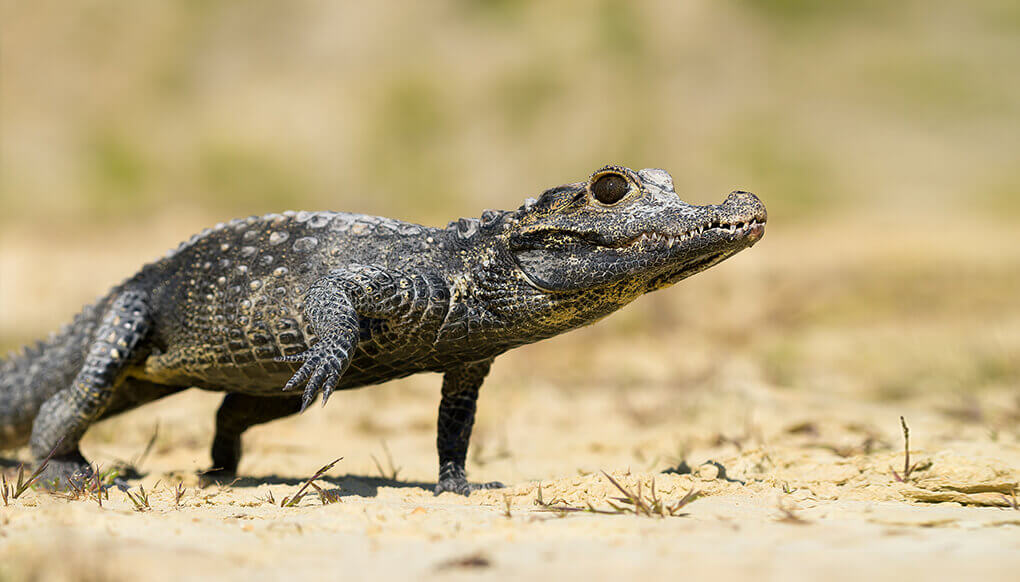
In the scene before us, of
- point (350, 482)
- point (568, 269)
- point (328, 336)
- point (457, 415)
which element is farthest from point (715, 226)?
point (350, 482)

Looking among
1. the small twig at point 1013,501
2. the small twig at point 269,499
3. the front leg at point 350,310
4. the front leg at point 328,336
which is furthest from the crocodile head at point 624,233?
the small twig at point 269,499

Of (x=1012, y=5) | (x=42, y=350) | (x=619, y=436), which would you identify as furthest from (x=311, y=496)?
(x=1012, y=5)

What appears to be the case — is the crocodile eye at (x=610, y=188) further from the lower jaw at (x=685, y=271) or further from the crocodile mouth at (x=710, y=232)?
the lower jaw at (x=685, y=271)

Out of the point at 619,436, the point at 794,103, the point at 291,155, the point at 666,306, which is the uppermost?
the point at 794,103

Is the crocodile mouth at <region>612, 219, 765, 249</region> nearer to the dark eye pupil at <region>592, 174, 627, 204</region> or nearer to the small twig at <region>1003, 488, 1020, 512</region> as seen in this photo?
the dark eye pupil at <region>592, 174, 627, 204</region>

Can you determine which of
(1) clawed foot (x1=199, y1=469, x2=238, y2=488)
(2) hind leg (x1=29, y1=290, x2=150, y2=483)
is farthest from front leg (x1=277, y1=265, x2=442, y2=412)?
(1) clawed foot (x1=199, y1=469, x2=238, y2=488)

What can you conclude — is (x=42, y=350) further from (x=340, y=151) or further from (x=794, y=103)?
(x=794, y=103)

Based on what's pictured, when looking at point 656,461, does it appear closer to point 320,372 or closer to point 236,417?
point 320,372
